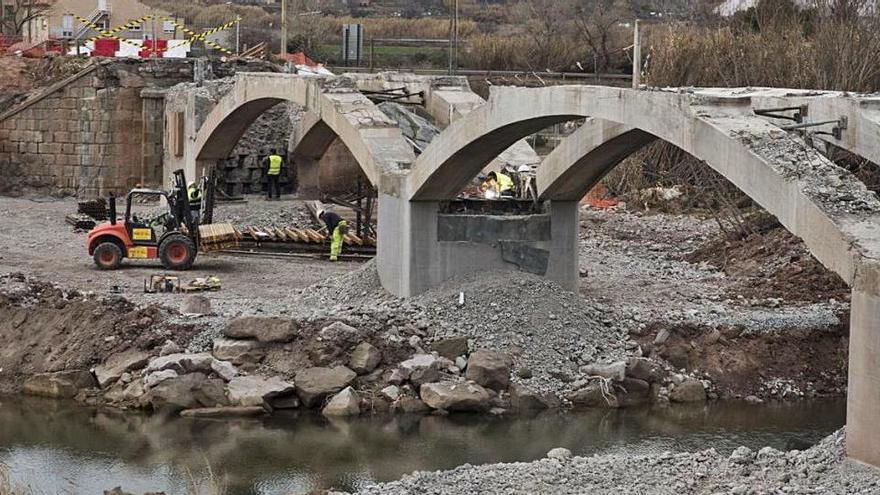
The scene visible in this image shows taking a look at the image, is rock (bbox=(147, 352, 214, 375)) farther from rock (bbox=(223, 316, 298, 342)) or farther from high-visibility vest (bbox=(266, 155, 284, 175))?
high-visibility vest (bbox=(266, 155, 284, 175))

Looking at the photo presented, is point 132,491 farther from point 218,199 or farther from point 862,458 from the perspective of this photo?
point 218,199

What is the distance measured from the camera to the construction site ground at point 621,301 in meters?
21.2

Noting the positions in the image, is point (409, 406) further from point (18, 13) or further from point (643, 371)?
point (18, 13)

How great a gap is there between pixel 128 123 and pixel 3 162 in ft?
9.18

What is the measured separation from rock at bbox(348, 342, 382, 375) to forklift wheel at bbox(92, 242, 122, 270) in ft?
23.3

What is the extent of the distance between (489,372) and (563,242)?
3743mm

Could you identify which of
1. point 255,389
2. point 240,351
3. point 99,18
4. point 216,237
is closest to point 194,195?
point 216,237

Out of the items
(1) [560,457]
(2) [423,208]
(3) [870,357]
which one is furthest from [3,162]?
(3) [870,357]

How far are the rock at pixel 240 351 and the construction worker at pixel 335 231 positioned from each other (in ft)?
25.3

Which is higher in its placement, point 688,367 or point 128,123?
point 128,123

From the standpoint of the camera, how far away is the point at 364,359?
66.4ft

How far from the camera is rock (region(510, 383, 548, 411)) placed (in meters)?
20.0

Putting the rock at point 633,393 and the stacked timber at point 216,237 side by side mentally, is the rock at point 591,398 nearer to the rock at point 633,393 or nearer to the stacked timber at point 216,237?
the rock at point 633,393

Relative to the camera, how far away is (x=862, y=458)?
14531 millimetres
